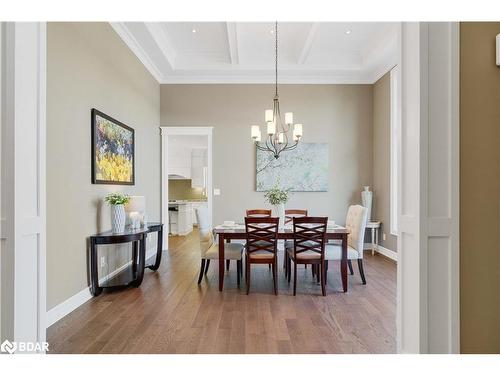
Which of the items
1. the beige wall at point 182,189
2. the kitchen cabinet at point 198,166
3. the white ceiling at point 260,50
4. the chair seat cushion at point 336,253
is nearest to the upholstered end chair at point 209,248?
the chair seat cushion at point 336,253

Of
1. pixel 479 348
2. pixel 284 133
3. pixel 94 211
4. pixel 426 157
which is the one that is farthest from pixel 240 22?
pixel 479 348

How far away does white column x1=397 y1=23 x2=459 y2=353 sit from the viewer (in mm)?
1646

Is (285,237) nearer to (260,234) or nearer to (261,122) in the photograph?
(260,234)

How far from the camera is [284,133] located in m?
6.17

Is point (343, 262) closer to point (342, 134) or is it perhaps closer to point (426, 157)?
point (426, 157)

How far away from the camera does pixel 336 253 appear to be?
12.4ft

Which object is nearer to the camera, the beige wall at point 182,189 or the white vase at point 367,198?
the white vase at point 367,198

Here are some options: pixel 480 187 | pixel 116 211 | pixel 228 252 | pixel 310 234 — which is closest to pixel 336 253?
pixel 310 234

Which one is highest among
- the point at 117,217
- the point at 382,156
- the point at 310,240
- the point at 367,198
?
the point at 382,156

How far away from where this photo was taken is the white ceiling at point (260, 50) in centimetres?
477

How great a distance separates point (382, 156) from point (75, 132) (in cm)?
492

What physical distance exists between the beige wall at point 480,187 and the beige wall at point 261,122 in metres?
4.59

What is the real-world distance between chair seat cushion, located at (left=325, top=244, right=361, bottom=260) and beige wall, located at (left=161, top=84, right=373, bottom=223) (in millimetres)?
2378

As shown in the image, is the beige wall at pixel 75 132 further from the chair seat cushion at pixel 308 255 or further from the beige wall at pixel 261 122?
the chair seat cushion at pixel 308 255
